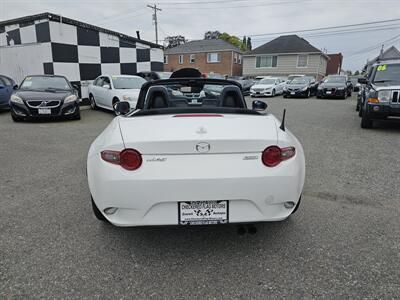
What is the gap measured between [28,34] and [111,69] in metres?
3.29

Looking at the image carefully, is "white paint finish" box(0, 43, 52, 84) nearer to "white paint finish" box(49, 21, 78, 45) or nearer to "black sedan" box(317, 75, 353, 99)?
"white paint finish" box(49, 21, 78, 45)

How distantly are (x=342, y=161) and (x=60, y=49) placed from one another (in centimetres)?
1022

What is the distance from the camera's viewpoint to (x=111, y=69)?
514 inches

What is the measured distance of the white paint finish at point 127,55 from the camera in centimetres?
1347

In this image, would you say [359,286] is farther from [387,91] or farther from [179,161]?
[387,91]

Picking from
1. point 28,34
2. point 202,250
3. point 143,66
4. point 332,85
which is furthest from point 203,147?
point 332,85

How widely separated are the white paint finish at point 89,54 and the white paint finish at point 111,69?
37cm

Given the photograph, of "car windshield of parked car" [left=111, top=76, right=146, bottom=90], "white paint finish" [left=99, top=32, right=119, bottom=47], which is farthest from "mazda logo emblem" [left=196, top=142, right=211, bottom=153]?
"white paint finish" [left=99, top=32, right=119, bottom=47]

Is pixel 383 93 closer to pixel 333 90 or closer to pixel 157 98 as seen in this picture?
pixel 157 98

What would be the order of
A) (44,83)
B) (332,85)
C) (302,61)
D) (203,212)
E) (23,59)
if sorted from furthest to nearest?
(302,61)
(332,85)
(23,59)
(44,83)
(203,212)

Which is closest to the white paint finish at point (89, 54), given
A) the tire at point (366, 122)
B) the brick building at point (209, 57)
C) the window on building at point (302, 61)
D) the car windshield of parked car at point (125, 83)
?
the car windshield of parked car at point (125, 83)

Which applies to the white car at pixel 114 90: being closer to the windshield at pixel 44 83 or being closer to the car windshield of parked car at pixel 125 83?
the car windshield of parked car at pixel 125 83

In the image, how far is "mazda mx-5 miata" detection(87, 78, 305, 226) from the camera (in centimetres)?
195

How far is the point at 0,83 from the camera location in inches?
380
